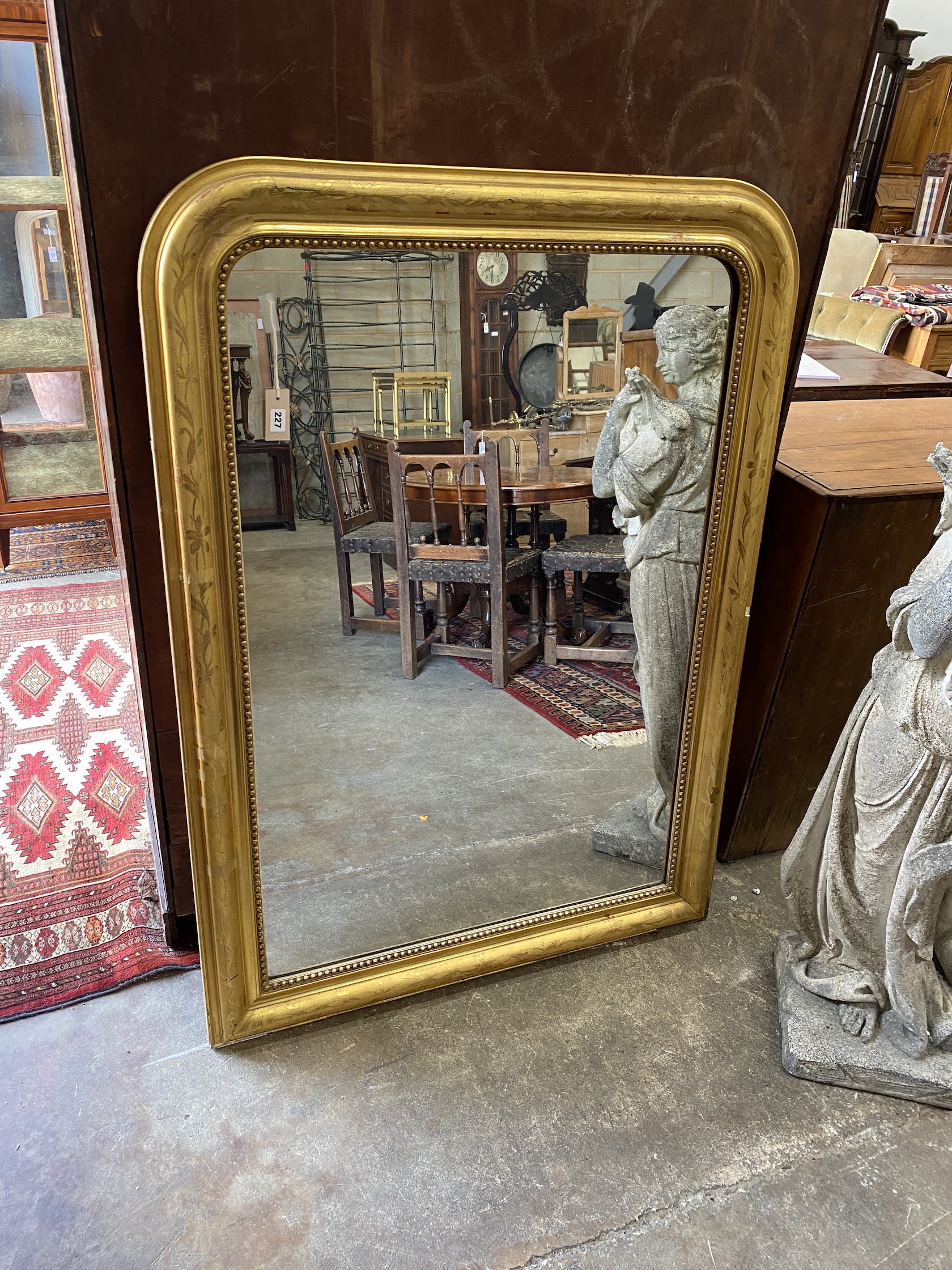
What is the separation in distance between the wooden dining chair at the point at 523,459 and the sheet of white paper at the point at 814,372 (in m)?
2.09

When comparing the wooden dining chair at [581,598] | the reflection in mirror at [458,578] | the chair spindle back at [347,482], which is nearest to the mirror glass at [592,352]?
the reflection in mirror at [458,578]

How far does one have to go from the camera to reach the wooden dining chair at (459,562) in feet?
5.87

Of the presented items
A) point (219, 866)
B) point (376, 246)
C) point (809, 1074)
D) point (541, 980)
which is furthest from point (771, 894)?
point (376, 246)

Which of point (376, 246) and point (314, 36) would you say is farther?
point (376, 246)

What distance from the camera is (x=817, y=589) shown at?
2.11 meters

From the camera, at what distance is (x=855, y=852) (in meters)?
1.81

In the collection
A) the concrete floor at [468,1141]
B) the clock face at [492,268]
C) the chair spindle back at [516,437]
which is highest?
the clock face at [492,268]

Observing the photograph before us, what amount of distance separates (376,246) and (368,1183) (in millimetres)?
1717

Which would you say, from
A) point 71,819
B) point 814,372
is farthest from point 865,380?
point 71,819

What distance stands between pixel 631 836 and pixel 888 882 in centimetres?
61

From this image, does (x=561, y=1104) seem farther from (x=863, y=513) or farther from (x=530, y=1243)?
(x=863, y=513)

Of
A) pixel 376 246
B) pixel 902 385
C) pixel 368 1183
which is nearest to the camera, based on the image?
pixel 376 246

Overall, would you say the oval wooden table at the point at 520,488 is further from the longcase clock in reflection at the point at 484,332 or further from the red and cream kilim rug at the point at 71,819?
the red and cream kilim rug at the point at 71,819

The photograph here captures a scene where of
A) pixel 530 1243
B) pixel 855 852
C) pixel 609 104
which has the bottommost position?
pixel 530 1243
